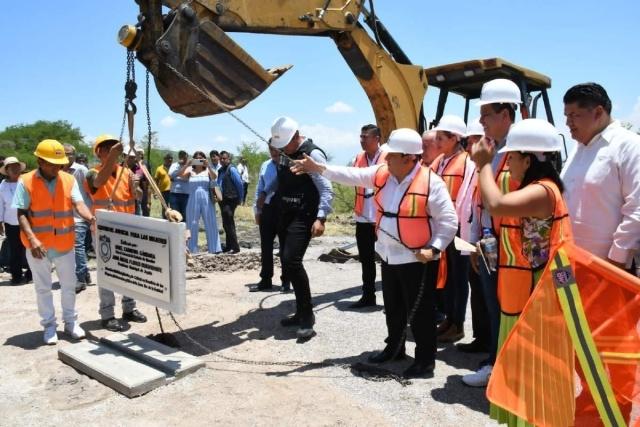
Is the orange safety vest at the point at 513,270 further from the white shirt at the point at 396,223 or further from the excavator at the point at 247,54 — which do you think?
the excavator at the point at 247,54

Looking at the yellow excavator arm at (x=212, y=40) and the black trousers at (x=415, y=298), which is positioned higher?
the yellow excavator arm at (x=212, y=40)

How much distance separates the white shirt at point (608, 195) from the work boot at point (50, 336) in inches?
182

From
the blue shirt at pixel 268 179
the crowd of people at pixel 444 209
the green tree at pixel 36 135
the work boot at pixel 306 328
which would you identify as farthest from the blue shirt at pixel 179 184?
the green tree at pixel 36 135

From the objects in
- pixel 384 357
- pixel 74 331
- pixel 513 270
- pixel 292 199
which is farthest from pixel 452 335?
pixel 74 331

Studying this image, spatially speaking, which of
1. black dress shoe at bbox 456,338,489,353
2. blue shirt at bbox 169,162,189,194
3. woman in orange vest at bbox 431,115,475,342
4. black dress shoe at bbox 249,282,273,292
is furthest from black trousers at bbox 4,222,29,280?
black dress shoe at bbox 456,338,489,353

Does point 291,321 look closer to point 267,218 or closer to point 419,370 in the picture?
point 267,218

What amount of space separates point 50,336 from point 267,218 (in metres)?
Result: 2.85

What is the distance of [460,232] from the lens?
5117 millimetres

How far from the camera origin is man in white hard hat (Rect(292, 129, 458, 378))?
4070 mm

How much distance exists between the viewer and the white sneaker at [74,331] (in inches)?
210

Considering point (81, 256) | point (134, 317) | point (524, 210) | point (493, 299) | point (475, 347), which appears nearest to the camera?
point (524, 210)

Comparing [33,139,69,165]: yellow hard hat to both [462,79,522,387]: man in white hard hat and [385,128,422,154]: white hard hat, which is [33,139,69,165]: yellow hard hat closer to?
[385,128,422,154]: white hard hat

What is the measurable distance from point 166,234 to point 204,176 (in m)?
6.36

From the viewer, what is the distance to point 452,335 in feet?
17.1
